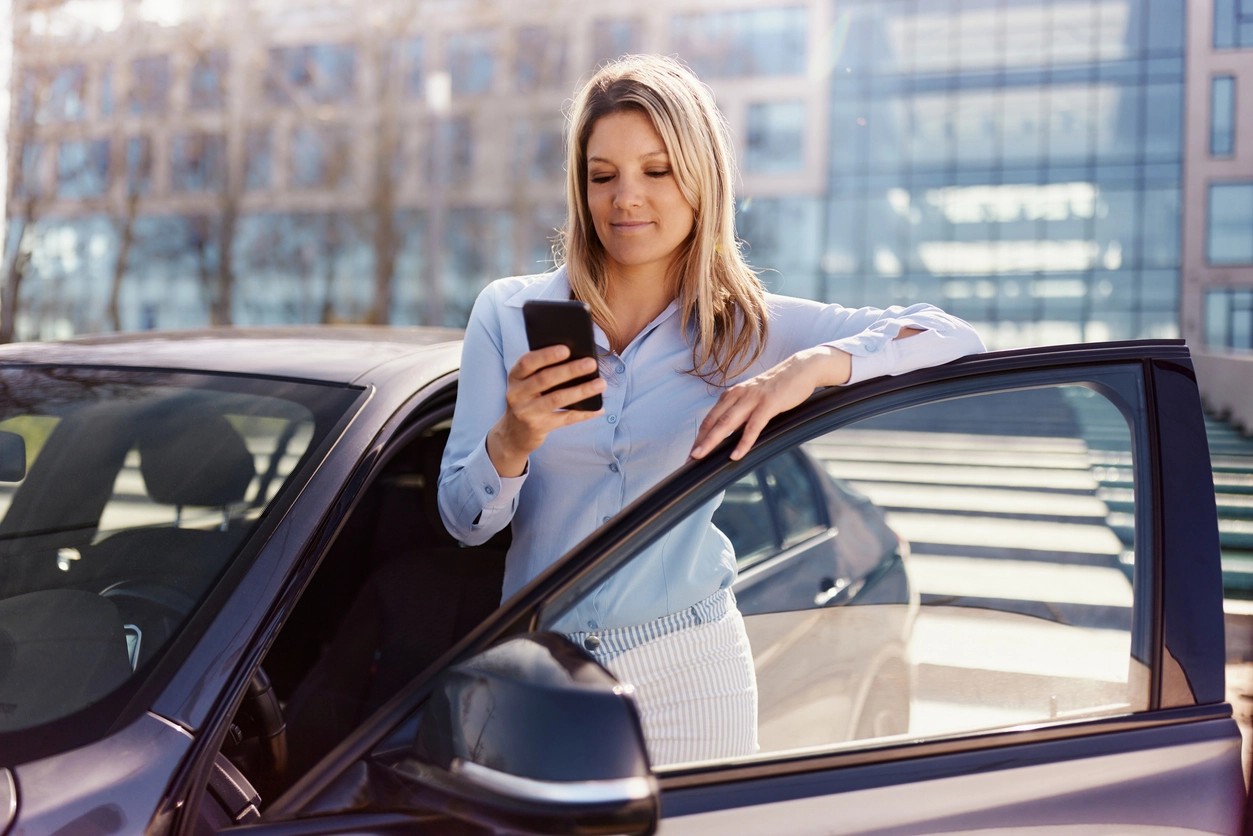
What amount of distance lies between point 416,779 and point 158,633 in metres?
0.61

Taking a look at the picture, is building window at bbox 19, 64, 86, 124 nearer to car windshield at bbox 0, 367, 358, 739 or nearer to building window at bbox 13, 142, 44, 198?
building window at bbox 13, 142, 44, 198

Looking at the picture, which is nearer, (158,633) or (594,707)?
(594,707)

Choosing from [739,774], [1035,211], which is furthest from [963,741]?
[1035,211]

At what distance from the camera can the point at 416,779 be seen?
1156 mm

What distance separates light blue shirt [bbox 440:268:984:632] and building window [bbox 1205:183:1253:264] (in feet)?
10.0

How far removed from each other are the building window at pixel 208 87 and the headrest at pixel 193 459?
2959 cm

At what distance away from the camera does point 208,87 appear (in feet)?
99.9

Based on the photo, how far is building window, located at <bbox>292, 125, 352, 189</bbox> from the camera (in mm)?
30891

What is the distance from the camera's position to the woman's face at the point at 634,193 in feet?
5.39

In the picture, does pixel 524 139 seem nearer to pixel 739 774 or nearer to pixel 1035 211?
pixel 1035 211

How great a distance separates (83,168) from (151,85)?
19.0 ft

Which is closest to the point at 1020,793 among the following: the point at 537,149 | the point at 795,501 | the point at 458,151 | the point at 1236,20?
the point at 795,501

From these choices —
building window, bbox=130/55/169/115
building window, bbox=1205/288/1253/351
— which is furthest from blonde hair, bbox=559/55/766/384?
building window, bbox=130/55/169/115

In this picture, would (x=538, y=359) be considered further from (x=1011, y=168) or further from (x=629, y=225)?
(x=1011, y=168)
